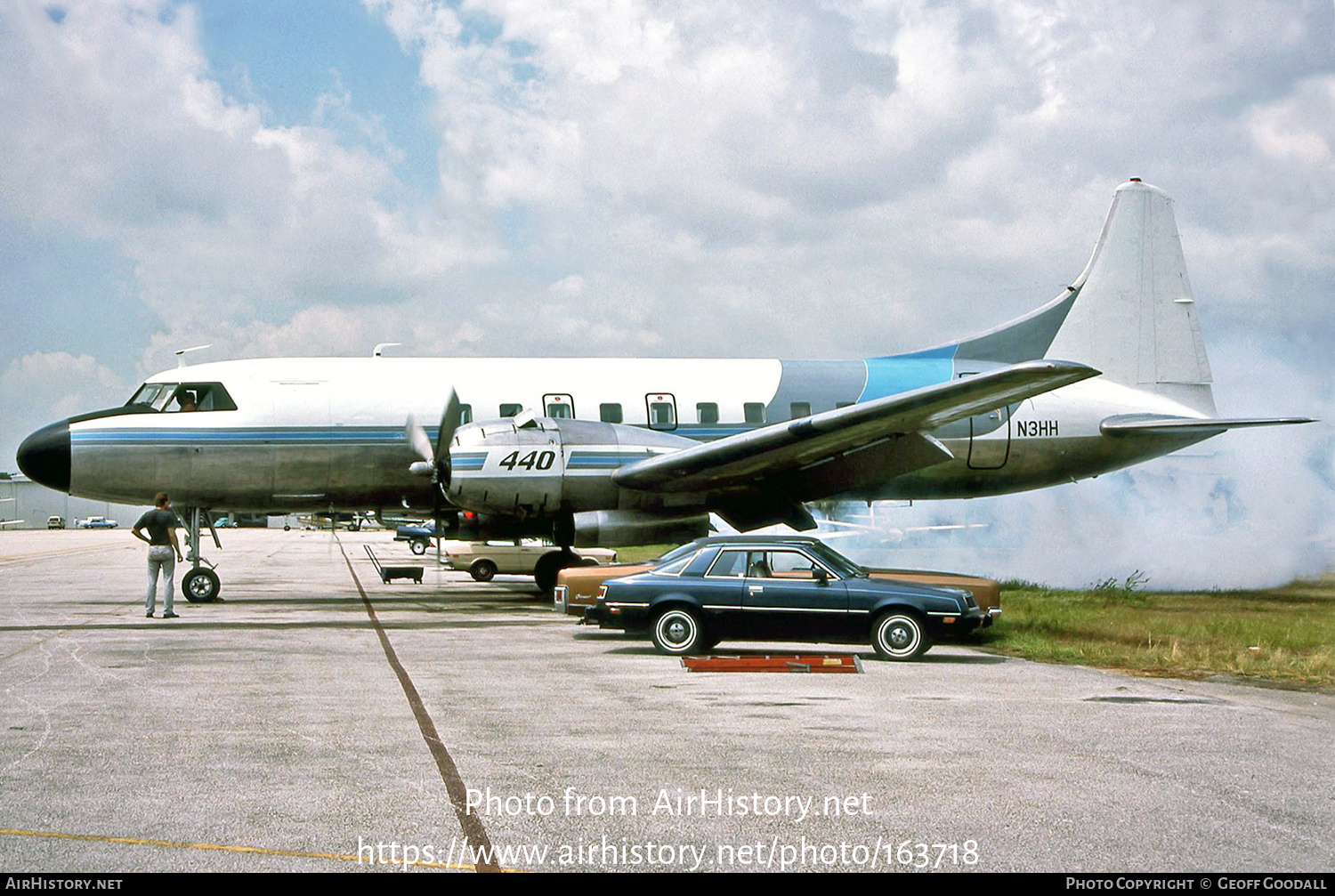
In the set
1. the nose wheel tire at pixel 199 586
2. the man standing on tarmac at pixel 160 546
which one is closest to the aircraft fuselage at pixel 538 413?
the nose wheel tire at pixel 199 586

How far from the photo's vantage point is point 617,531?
65.0ft

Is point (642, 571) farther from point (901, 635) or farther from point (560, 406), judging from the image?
point (560, 406)

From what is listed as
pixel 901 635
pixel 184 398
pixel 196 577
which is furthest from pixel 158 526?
pixel 901 635

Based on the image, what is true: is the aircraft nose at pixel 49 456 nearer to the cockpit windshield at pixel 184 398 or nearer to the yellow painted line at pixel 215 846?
the cockpit windshield at pixel 184 398

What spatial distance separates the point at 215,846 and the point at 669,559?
9.14m

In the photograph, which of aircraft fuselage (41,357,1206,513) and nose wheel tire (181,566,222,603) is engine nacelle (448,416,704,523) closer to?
aircraft fuselage (41,357,1206,513)

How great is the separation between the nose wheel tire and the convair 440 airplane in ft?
0.11

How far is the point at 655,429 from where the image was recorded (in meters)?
22.4

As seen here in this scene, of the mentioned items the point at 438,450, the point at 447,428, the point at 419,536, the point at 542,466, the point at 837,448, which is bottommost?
the point at 419,536

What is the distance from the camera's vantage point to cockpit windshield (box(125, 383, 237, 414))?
70.3ft

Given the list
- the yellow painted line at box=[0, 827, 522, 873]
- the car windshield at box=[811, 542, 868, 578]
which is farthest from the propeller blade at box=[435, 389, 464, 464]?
the yellow painted line at box=[0, 827, 522, 873]

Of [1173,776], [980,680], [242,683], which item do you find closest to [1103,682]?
[980,680]

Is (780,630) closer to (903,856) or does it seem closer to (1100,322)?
(903,856)

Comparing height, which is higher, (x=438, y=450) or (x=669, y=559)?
(x=438, y=450)
